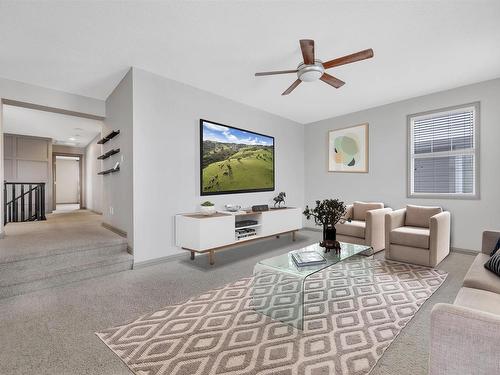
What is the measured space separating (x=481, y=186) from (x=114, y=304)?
522 centimetres

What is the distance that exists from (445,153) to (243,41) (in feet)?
12.6

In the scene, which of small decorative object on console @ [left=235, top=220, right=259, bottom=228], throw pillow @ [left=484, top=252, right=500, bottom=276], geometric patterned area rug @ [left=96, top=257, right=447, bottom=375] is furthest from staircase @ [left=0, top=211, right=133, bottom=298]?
throw pillow @ [left=484, top=252, right=500, bottom=276]

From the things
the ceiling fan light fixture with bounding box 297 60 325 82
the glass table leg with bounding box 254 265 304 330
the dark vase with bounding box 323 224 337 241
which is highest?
the ceiling fan light fixture with bounding box 297 60 325 82

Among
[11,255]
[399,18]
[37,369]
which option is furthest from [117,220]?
[399,18]

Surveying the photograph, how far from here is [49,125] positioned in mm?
6383

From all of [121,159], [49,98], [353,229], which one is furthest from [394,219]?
[49,98]

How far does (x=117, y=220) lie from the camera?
4203 millimetres

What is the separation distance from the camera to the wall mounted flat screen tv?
4.32 m

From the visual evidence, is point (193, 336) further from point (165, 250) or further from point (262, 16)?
point (262, 16)

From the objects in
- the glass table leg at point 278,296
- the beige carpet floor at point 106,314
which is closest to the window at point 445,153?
the beige carpet floor at point 106,314

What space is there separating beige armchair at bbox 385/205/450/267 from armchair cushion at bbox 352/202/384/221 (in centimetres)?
56

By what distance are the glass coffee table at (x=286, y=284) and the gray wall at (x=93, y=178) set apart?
241 inches

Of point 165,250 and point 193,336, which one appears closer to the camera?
point 193,336

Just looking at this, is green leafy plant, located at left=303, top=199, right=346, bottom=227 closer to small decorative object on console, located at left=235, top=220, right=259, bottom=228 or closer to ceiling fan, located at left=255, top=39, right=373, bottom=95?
ceiling fan, located at left=255, top=39, right=373, bottom=95
